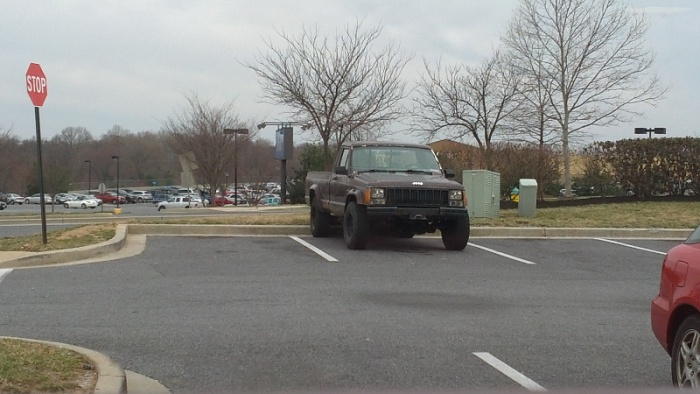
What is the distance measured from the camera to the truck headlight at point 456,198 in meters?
11.0

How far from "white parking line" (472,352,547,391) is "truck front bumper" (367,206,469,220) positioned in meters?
5.37

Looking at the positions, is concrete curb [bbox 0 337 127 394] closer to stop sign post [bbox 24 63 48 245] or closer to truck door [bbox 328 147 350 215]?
stop sign post [bbox 24 63 48 245]

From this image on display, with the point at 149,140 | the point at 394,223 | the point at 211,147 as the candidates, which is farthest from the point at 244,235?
the point at 149,140

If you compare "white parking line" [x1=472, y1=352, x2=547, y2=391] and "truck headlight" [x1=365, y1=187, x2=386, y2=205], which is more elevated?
"truck headlight" [x1=365, y1=187, x2=386, y2=205]

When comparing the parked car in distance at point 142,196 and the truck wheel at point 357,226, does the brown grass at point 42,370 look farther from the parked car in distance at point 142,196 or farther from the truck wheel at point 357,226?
the parked car in distance at point 142,196

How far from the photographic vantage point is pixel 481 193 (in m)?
15.9

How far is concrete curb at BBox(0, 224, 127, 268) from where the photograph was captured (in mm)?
9484

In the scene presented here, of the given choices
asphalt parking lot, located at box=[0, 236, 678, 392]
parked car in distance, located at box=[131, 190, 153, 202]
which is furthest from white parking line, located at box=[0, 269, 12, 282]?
parked car in distance, located at box=[131, 190, 153, 202]

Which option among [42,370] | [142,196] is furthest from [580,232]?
[142,196]

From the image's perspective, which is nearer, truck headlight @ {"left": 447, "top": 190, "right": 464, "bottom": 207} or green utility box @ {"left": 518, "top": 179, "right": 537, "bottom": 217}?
truck headlight @ {"left": 447, "top": 190, "right": 464, "bottom": 207}

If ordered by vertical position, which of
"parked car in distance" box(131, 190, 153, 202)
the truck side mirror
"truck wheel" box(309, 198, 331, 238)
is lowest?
"parked car in distance" box(131, 190, 153, 202)

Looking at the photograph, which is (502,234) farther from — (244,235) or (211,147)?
(211,147)

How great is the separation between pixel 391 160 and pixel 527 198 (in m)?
5.73

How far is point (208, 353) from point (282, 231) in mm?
8482
